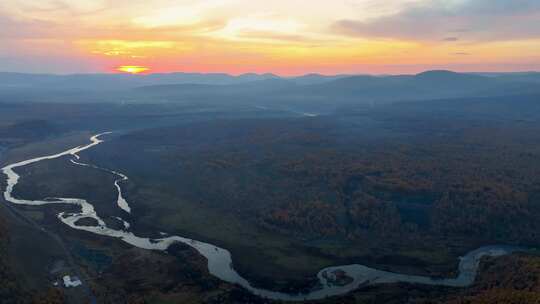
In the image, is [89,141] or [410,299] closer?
[410,299]

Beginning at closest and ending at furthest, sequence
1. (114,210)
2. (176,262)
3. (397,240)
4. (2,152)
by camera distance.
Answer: (176,262) → (397,240) → (114,210) → (2,152)

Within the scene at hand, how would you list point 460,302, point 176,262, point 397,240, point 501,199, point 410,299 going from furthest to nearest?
point 501,199
point 397,240
point 176,262
point 410,299
point 460,302

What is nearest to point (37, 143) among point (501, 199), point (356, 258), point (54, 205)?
point (54, 205)

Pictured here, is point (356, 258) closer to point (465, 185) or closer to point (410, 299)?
point (410, 299)

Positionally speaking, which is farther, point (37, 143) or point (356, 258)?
point (37, 143)

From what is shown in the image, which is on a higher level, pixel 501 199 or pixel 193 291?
pixel 501 199

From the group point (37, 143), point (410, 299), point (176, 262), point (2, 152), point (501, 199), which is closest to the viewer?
point (410, 299)

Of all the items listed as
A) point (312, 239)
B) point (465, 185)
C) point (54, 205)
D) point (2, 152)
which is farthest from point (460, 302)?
point (2, 152)

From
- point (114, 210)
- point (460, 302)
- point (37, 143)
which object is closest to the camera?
point (460, 302)

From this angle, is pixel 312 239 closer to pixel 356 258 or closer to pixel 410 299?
pixel 356 258
